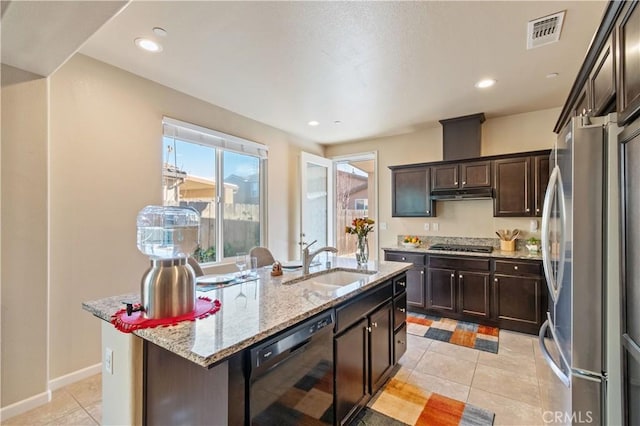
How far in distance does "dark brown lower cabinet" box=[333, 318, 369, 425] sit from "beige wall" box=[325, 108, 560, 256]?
296 cm

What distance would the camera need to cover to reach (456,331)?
340 cm

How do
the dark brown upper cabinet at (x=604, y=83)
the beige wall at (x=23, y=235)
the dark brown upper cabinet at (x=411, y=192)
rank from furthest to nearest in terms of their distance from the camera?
the dark brown upper cabinet at (x=411, y=192) < the beige wall at (x=23, y=235) < the dark brown upper cabinet at (x=604, y=83)

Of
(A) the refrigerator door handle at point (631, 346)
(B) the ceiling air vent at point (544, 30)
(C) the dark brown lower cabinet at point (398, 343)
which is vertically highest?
(B) the ceiling air vent at point (544, 30)

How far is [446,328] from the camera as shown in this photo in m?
3.49

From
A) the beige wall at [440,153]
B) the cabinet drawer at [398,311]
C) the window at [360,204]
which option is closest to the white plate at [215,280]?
the cabinet drawer at [398,311]

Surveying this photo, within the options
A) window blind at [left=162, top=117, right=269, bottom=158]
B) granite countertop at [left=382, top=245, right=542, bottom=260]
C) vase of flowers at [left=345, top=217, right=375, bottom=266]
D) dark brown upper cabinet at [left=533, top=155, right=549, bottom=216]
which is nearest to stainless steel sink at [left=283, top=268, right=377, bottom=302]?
vase of flowers at [left=345, top=217, right=375, bottom=266]

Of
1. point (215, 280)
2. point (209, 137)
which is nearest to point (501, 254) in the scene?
point (215, 280)

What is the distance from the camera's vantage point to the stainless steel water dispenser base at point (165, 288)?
4.17ft

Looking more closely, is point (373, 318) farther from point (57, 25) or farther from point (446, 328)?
point (57, 25)

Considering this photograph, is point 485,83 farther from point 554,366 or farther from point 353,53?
point 554,366

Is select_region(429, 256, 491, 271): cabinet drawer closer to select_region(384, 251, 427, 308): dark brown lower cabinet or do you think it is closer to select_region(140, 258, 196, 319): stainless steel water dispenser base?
select_region(384, 251, 427, 308): dark brown lower cabinet

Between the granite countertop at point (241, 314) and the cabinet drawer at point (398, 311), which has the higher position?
the granite countertop at point (241, 314)

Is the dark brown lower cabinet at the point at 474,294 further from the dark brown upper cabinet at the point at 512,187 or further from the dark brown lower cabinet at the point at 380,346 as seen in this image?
the dark brown lower cabinet at the point at 380,346

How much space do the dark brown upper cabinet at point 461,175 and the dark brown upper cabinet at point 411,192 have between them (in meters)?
0.13
